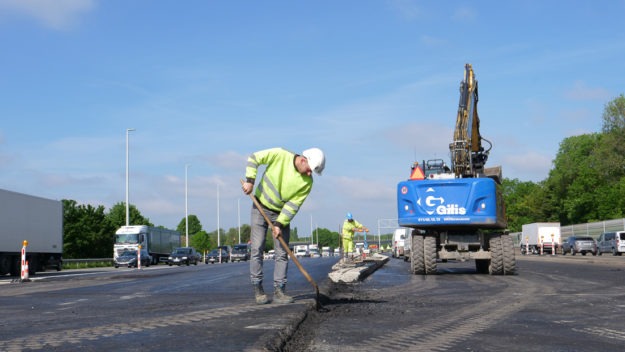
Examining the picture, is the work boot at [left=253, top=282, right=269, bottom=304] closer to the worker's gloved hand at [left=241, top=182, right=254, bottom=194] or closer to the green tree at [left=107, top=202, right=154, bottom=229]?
the worker's gloved hand at [left=241, top=182, right=254, bottom=194]

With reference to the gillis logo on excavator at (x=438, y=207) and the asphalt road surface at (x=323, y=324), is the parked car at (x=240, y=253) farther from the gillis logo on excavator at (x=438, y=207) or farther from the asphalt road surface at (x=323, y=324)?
the asphalt road surface at (x=323, y=324)

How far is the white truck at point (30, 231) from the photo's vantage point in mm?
30328

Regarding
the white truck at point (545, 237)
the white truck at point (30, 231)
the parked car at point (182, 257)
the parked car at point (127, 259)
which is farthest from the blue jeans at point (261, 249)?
the white truck at point (545, 237)

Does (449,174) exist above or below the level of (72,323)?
above

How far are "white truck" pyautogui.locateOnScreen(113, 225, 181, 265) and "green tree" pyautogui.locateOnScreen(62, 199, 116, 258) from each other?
1273 inches

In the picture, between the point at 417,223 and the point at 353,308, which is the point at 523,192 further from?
the point at 353,308

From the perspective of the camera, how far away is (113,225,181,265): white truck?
176 ft

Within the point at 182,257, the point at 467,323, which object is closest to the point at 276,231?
the point at 467,323

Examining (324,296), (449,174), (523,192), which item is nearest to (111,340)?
(324,296)

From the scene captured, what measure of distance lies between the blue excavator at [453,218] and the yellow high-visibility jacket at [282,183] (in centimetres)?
1072

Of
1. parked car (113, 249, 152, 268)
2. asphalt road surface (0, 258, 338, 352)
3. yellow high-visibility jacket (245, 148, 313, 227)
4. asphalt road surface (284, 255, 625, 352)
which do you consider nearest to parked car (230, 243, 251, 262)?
parked car (113, 249, 152, 268)

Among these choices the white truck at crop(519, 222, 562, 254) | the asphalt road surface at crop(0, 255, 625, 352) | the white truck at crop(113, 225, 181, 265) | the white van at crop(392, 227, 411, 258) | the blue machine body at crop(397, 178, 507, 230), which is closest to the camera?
the asphalt road surface at crop(0, 255, 625, 352)

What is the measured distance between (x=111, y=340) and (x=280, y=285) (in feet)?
11.0

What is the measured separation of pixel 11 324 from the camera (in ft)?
23.8
